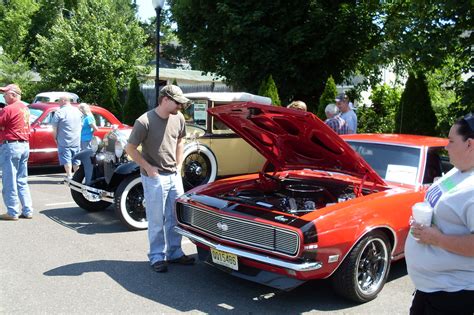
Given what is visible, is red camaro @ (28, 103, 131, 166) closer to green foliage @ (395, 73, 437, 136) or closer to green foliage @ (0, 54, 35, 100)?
green foliage @ (395, 73, 437, 136)

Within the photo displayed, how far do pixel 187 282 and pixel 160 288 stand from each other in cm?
29

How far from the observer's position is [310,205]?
15.1 feet

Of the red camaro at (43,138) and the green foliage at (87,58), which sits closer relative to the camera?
the red camaro at (43,138)

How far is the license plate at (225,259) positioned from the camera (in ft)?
13.4

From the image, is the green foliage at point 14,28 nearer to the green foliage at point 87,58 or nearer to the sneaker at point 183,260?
the green foliage at point 87,58

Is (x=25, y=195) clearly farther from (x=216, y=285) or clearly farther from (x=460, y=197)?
(x=460, y=197)

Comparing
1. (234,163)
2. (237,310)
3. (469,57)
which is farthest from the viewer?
(234,163)

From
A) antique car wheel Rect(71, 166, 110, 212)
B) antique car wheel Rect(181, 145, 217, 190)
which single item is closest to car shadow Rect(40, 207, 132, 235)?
antique car wheel Rect(71, 166, 110, 212)

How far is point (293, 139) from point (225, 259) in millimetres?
1442

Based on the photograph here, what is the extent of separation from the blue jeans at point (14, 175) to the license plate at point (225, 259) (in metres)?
3.72

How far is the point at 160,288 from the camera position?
4.45 m

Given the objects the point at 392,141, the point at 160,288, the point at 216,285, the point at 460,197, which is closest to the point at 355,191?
the point at 392,141

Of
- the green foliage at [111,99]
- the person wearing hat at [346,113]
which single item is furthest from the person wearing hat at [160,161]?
the green foliage at [111,99]

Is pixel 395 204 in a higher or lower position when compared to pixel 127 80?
lower
